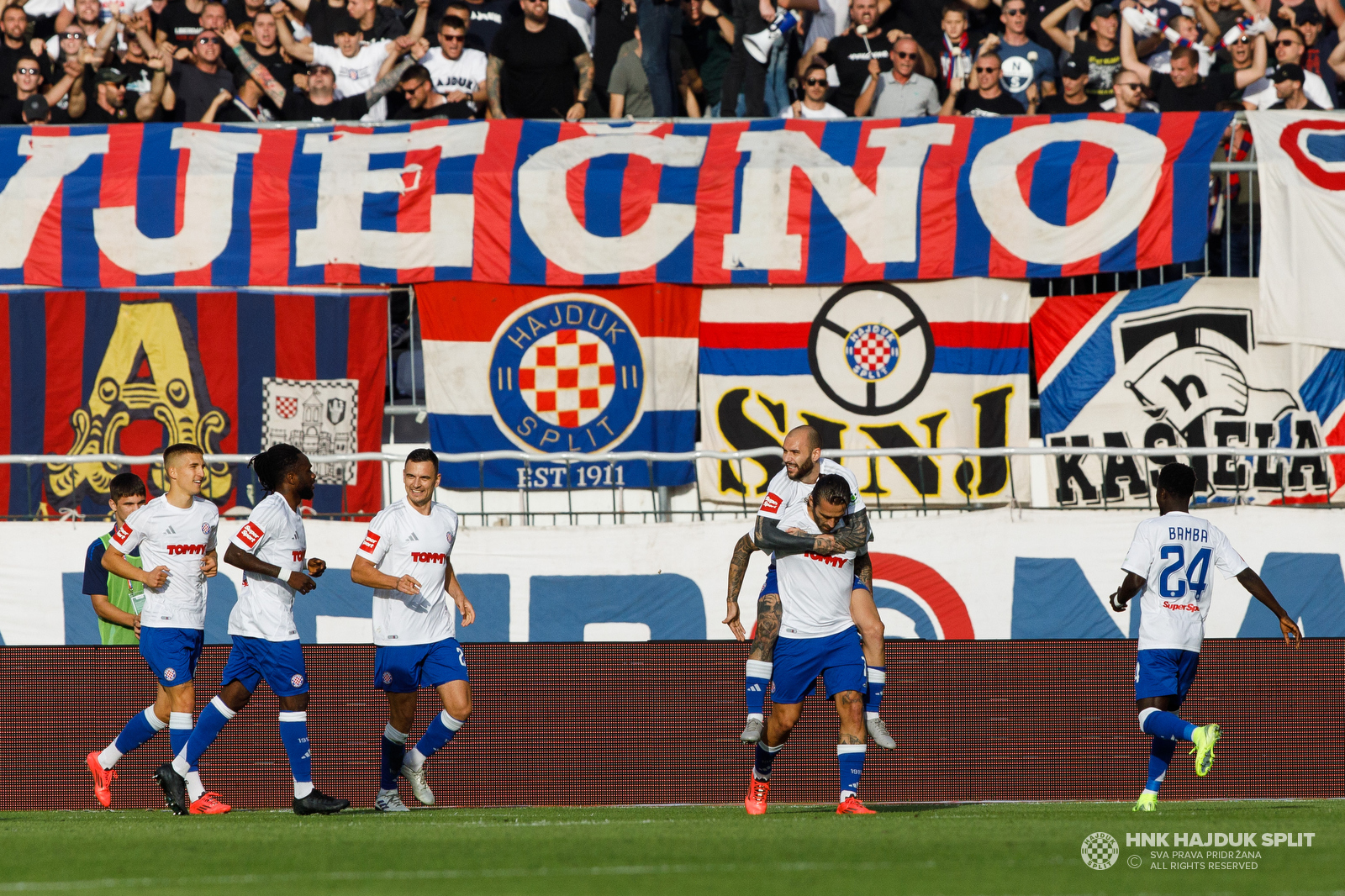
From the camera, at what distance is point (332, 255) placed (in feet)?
50.4

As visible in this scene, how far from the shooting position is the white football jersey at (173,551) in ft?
30.7

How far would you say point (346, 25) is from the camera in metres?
17.0

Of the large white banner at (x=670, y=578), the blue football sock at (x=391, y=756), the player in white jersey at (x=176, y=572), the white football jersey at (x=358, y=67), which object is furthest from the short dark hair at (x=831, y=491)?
the white football jersey at (x=358, y=67)

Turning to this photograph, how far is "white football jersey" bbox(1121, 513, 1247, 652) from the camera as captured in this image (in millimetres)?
8953

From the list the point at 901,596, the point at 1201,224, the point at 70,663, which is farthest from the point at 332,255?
the point at 1201,224

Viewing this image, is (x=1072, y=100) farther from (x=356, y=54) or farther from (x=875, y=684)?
(x=875, y=684)

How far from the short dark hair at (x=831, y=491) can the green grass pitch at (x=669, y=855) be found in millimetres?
1592

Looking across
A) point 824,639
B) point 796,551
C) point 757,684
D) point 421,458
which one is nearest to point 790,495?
point 796,551

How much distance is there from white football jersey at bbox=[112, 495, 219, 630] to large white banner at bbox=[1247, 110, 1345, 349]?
924 centimetres

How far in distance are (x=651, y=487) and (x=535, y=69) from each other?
480cm

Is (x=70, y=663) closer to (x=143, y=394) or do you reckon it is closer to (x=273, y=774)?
(x=273, y=774)

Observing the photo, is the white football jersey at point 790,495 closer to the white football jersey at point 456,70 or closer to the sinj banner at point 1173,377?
the sinj banner at point 1173,377

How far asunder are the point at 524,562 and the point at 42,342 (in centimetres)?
541

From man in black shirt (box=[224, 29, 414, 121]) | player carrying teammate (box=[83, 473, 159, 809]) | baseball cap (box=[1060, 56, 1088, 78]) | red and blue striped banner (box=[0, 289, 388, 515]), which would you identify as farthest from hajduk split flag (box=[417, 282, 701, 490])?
player carrying teammate (box=[83, 473, 159, 809])
